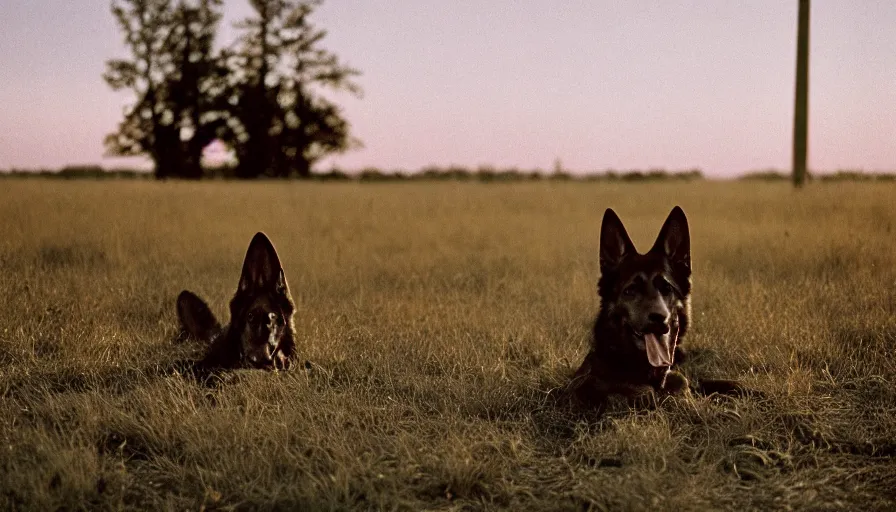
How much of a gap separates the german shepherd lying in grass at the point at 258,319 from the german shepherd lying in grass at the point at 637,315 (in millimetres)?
1978

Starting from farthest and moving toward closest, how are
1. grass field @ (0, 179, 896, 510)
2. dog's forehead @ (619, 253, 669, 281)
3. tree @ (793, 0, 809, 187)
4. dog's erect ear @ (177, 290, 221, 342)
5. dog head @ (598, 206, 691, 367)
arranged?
tree @ (793, 0, 809, 187) → dog's erect ear @ (177, 290, 221, 342) → dog's forehead @ (619, 253, 669, 281) → dog head @ (598, 206, 691, 367) → grass field @ (0, 179, 896, 510)

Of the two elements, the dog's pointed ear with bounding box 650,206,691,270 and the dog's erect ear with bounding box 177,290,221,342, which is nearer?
the dog's pointed ear with bounding box 650,206,691,270

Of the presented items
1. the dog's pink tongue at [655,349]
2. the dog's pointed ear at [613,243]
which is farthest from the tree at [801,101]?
the dog's pink tongue at [655,349]

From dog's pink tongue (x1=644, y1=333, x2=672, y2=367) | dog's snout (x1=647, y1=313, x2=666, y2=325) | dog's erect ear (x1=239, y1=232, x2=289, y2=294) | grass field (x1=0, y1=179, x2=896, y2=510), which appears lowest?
grass field (x1=0, y1=179, x2=896, y2=510)

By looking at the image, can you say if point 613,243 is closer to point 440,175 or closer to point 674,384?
point 674,384

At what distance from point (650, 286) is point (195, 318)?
152 inches

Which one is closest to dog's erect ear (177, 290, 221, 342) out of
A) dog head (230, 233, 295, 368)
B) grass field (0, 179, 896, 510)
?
grass field (0, 179, 896, 510)

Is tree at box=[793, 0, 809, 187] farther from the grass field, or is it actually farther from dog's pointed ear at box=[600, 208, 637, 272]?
dog's pointed ear at box=[600, 208, 637, 272]

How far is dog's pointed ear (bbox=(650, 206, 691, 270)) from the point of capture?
468cm

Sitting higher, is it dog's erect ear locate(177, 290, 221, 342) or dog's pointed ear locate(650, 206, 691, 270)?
dog's pointed ear locate(650, 206, 691, 270)

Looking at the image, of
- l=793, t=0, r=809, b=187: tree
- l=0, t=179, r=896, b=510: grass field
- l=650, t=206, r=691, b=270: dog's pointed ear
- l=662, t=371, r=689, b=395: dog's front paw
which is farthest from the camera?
l=793, t=0, r=809, b=187: tree

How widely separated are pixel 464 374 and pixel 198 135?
89.8 feet

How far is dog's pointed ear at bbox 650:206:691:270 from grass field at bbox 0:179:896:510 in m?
0.92

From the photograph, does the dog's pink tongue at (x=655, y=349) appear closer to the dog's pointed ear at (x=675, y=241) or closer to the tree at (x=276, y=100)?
the dog's pointed ear at (x=675, y=241)
